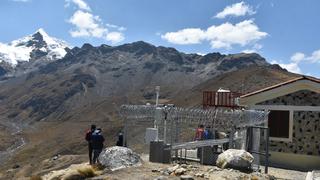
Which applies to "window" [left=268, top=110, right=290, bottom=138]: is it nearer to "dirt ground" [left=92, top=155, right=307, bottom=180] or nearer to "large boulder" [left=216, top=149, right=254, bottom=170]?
"large boulder" [left=216, top=149, right=254, bottom=170]

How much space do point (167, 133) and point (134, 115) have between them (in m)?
2.16

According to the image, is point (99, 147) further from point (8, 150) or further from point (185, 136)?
point (8, 150)

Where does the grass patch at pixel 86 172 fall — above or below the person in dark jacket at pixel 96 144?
below

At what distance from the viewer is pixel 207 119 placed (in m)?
19.0

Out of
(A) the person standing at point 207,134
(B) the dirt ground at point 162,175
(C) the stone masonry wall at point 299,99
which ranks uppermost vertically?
(C) the stone masonry wall at point 299,99

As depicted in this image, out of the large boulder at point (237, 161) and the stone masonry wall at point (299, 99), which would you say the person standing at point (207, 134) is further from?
the large boulder at point (237, 161)

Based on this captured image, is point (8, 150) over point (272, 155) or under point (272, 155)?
under

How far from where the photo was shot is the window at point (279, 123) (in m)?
23.7

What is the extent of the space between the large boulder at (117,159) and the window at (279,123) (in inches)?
384

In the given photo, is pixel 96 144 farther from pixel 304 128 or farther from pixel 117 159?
pixel 304 128

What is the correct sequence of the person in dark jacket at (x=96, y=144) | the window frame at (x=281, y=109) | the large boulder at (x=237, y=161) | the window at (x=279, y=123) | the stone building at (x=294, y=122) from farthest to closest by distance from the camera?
1. the window at (x=279, y=123)
2. the window frame at (x=281, y=109)
3. the stone building at (x=294, y=122)
4. the person in dark jacket at (x=96, y=144)
5. the large boulder at (x=237, y=161)

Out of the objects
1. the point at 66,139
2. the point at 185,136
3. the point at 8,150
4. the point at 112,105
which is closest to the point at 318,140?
the point at 185,136

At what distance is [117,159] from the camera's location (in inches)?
631

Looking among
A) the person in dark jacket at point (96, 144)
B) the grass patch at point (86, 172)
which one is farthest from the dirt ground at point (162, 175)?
the person in dark jacket at point (96, 144)
